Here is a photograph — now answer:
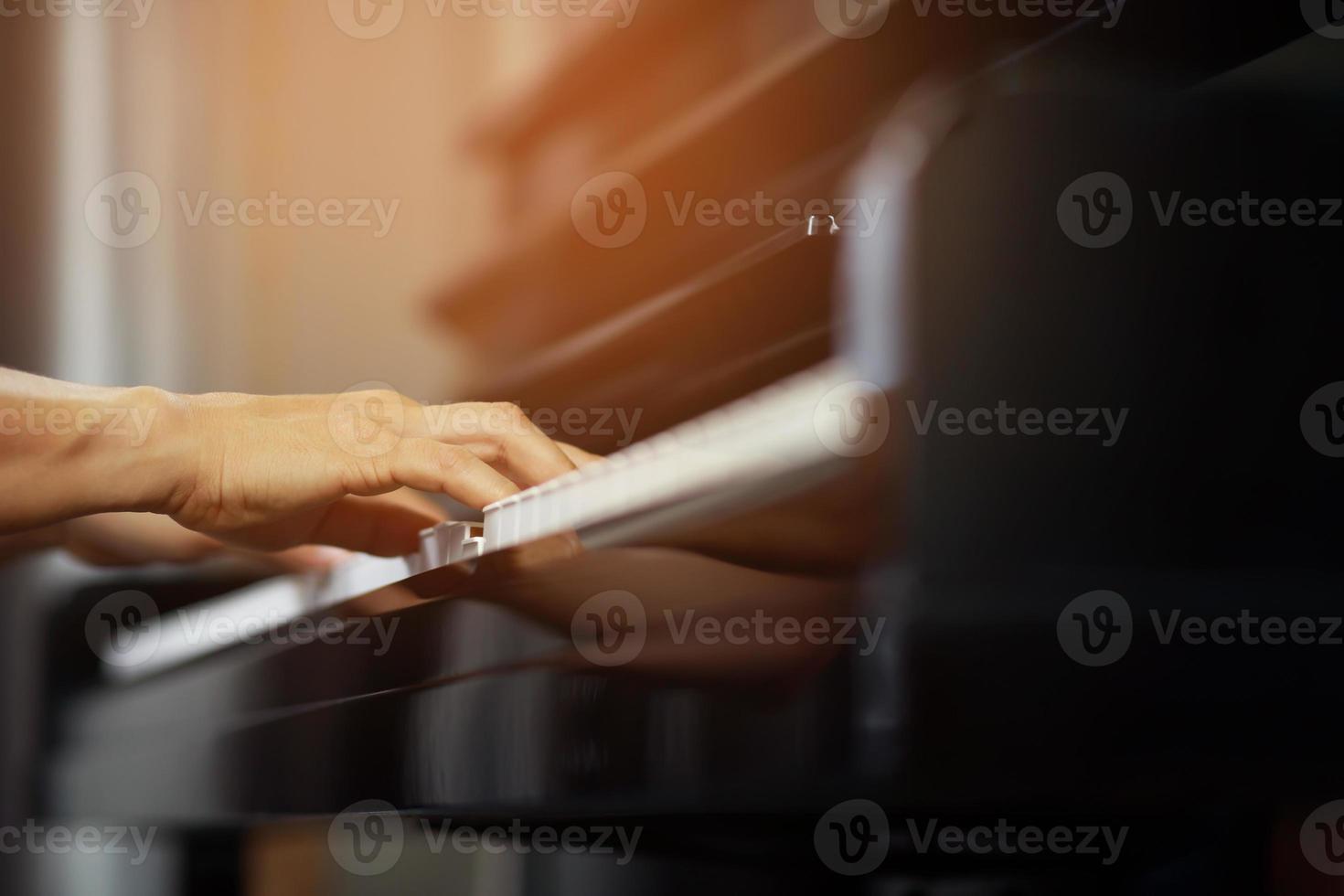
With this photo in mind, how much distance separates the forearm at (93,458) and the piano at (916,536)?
147mm

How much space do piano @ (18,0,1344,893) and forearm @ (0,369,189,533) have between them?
147mm

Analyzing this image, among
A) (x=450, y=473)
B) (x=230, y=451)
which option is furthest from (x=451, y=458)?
(x=230, y=451)

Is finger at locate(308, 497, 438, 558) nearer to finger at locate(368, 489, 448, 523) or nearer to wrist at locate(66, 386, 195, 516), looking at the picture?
finger at locate(368, 489, 448, 523)

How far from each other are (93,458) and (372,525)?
193mm

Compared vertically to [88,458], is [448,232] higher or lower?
higher

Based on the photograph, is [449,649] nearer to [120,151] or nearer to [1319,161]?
[1319,161]

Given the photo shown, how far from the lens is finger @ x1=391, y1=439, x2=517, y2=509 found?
59cm

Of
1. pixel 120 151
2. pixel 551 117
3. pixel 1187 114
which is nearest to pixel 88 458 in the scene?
pixel 551 117

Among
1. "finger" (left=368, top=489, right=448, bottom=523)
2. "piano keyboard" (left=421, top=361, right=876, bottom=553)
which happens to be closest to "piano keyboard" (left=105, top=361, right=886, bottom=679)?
"piano keyboard" (left=421, top=361, right=876, bottom=553)

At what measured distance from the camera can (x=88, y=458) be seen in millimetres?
697

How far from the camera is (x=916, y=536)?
0.45m

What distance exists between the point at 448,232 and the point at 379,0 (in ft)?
0.98

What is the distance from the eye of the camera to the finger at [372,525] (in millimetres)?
794

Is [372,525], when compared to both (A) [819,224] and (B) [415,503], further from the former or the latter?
(A) [819,224]
